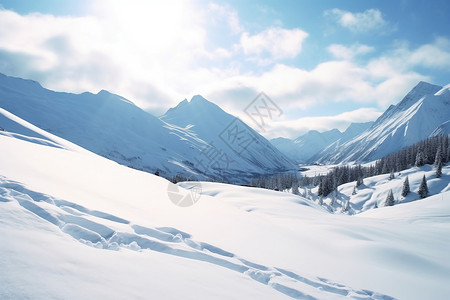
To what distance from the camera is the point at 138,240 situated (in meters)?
6.62

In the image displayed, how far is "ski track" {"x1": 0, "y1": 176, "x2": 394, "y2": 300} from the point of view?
599 centimetres

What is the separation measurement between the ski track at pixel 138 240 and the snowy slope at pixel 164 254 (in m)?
0.03

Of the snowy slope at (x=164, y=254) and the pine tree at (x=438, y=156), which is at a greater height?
the pine tree at (x=438, y=156)

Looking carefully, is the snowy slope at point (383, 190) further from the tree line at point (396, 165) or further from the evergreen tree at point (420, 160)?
the tree line at point (396, 165)

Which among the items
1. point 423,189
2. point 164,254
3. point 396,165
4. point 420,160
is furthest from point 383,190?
point 164,254

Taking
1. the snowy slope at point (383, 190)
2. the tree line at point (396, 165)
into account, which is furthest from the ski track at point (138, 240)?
the tree line at point (396, 165)

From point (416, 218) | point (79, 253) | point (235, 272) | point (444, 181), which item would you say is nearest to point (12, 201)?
point (79, 253)

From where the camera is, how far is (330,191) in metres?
94.5

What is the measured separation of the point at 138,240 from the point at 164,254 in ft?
3.24

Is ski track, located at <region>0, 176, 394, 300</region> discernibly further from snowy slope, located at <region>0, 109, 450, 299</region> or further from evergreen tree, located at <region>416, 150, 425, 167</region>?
evergreen tree, located at <region>416, 150, 425, 167</region>

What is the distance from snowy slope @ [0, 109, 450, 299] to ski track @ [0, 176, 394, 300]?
30 millimetres

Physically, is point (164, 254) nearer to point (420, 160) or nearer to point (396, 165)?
point (420, 160)

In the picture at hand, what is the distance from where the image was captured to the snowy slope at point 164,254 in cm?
391

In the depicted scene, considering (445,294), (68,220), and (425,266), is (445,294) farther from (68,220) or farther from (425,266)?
(68,220)
